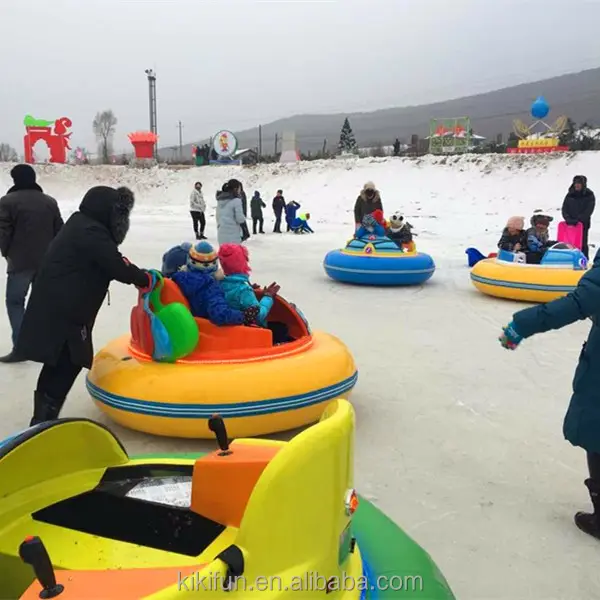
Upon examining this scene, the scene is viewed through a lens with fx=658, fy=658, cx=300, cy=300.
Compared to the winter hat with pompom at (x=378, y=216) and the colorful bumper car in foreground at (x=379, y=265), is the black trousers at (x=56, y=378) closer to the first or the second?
the colorful bumper car in foreground at (x=379, y=265)

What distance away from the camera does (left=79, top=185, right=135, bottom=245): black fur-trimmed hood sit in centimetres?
381

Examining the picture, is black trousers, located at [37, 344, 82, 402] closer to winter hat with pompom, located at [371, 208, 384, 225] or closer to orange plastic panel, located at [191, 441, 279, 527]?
orange plastic panel, located at [191, 441, 279, 527]

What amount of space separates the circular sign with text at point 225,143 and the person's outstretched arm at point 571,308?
107 ft

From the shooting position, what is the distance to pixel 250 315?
4422mm

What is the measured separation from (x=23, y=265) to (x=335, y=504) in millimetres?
4464

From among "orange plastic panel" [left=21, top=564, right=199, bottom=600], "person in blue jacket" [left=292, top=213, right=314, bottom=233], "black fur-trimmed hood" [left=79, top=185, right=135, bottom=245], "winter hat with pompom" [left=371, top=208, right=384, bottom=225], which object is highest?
"black fur-trimmed hood" [left=79, top=185, right=135, bottom=245]

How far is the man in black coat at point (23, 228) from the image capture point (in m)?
5.41

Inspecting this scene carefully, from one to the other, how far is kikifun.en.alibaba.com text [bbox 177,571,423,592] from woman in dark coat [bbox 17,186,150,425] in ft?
7.16

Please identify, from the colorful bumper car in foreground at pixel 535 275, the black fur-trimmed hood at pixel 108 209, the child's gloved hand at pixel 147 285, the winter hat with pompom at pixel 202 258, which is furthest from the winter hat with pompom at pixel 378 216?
the black fur-trimmed hood at pixel 108 209

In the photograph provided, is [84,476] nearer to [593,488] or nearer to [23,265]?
[593,488]

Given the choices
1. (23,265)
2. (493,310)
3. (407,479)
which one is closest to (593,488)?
(407,479)

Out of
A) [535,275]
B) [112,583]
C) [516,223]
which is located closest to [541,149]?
[516,223]

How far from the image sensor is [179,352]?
4145mm

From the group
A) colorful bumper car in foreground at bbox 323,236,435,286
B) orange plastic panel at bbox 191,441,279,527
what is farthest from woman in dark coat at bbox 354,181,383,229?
orange plastic panel at bbox 191,441,279,527
